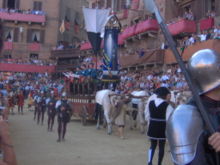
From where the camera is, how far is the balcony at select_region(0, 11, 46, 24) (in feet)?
150

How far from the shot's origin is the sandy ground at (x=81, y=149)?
803cm

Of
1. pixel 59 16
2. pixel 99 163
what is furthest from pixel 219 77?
pixel 59 16

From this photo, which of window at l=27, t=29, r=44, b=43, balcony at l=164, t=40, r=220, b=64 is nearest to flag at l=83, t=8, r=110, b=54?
balcony at l=164, t=40, r=220, b=64

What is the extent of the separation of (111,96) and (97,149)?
3.94 m

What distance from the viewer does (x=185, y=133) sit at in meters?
2.04

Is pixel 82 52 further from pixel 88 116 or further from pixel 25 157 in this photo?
pixel 25 157

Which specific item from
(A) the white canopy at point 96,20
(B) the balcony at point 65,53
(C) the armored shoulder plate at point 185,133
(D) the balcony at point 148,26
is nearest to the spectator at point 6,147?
(C) the armored shoulder plate at point 185,133

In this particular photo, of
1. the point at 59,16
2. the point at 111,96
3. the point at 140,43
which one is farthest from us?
the point at 59,16

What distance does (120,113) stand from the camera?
1193 centimetres

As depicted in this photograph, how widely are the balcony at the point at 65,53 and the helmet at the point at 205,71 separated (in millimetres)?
39082

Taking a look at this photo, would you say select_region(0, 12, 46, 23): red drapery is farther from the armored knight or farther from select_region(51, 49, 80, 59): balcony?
the armored knight

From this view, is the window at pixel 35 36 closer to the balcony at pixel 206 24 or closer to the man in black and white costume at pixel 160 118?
the balcony at pixel 206 24

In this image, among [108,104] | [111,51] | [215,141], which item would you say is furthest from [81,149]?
[111,51]

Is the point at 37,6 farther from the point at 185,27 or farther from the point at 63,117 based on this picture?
the point at 63,117
